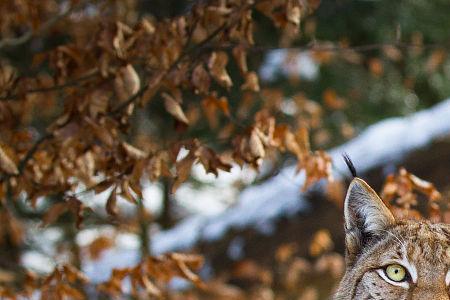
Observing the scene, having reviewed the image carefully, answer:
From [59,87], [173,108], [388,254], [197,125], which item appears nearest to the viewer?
[388,254]

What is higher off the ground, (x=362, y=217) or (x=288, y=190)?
(x=362, y=217)

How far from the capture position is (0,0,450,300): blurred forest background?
15.0ft

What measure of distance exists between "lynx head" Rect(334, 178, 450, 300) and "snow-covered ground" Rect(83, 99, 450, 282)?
1.35 meters

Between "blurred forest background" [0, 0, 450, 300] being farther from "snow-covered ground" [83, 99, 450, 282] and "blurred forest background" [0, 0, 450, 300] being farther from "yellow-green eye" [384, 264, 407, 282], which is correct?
"yellow-green eye" [384, 264, 407, 282]

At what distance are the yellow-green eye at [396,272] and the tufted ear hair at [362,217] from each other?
0.32 meters

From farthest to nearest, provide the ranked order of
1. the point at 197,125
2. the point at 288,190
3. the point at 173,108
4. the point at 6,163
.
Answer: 1. the point at 197,125
2. the point at 288,190
3. the point at 173,108
4. the point at 6,163

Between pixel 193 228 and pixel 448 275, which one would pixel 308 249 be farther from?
pixel 448 275

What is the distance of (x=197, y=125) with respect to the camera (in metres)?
9.91

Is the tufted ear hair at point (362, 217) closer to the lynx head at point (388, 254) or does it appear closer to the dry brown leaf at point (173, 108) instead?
the lynx head at point (388, 254)

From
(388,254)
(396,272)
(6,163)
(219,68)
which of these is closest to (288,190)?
(219,68)

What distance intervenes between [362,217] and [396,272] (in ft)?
1.51

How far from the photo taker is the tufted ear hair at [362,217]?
420 cm

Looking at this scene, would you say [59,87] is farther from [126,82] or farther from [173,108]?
[173,108]

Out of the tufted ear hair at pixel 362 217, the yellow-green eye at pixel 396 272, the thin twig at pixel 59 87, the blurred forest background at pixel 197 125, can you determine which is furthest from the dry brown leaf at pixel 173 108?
the yellow-green eye at pixel 396 272
